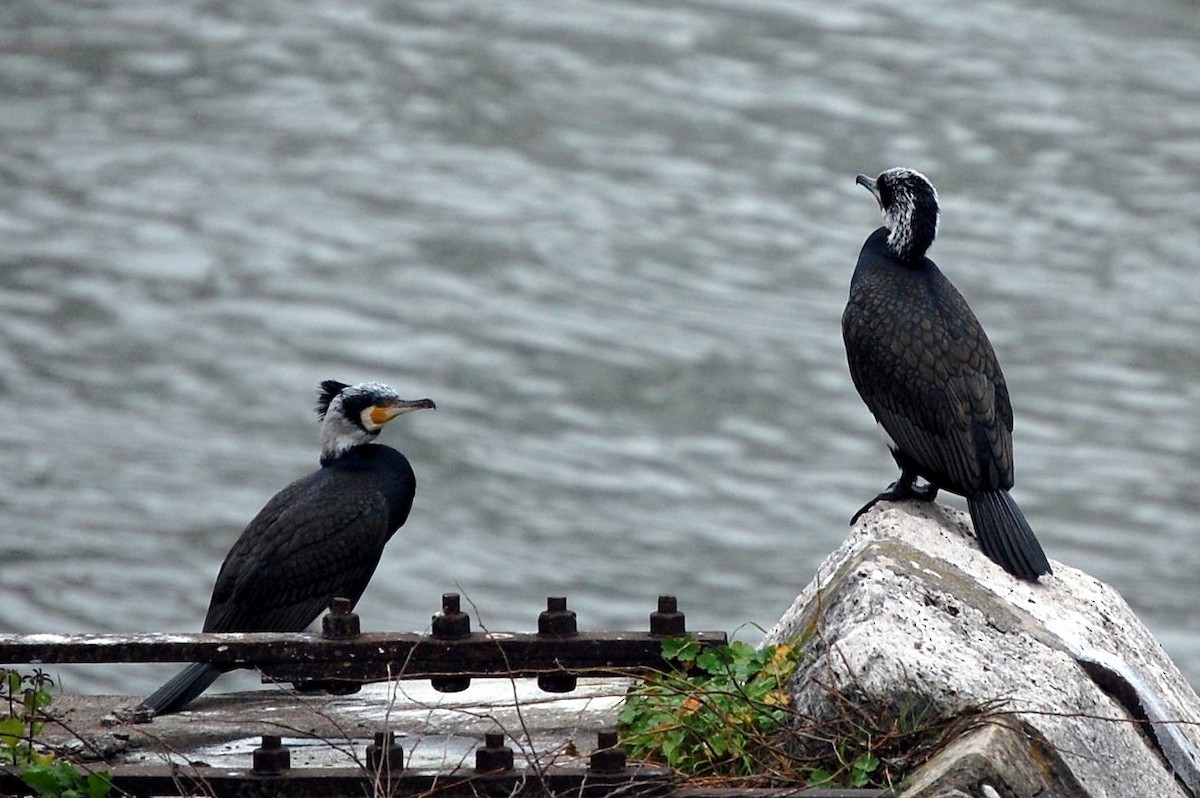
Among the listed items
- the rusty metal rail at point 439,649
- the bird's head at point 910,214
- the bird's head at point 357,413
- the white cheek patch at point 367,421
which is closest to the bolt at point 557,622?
the rusty metal rail at point 439,649

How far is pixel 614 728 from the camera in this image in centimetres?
493

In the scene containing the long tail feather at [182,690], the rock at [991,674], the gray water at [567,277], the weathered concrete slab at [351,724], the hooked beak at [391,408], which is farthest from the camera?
the gray water at [567,277]

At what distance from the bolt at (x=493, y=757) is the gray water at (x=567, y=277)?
8.72 meters

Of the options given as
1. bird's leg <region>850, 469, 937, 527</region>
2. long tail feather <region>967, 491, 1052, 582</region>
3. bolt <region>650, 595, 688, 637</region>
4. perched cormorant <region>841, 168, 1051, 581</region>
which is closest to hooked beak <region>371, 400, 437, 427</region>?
perched cormorant <region>841, 168, 1051, 581</region>

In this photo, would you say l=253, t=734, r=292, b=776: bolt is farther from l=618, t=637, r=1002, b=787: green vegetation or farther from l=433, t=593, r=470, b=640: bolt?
l=618, t=637, r=1002, b=787: green vegetation

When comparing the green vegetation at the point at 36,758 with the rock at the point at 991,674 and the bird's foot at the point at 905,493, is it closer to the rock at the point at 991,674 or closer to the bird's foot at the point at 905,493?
the rock at the point at 991,674

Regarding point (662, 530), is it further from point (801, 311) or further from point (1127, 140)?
point (1127, 140)

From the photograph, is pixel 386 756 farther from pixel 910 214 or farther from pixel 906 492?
pixel 910 214

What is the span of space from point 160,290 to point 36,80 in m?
5.09

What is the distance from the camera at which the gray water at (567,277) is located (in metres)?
15.2

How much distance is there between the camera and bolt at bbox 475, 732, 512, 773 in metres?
4.38

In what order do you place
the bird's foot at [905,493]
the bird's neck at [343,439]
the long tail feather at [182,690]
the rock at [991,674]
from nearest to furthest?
the rock at [991,674] → the long tail feather at [182,690] → the bird's foot at [905,493] → the bird's neck at [343,439]

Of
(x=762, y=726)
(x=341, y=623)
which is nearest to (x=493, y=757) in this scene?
(x=762, y=726)

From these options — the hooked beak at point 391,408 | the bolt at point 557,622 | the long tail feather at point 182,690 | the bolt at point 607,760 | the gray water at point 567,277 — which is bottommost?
the bolt at point 607,760
